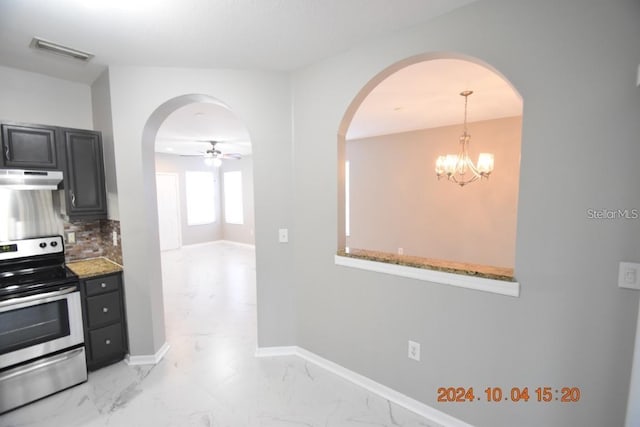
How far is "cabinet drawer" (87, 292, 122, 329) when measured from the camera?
2.34 m

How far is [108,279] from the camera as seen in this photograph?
242 centimetres

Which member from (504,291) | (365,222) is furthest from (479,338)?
(365,222)

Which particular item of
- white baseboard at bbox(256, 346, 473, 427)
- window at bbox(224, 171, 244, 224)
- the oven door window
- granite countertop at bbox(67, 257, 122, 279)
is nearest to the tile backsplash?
granite countertop at bbox(67, 257, 122, 279)

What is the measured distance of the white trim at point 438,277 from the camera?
5.20 feet

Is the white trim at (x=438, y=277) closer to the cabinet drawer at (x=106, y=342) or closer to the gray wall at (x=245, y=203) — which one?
the cabinet drawer at (x=106, y=342)

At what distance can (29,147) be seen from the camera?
2229 mm

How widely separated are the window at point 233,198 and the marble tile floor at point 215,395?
5229 millimetres

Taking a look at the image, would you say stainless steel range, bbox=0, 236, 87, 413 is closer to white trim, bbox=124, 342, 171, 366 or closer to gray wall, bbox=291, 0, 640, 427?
white trim, bbox=124, 342, 171, 366

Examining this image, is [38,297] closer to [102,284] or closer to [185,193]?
[102,284]

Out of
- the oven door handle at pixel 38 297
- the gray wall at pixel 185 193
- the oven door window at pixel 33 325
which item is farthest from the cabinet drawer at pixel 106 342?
the gray wall at pixel 185 193

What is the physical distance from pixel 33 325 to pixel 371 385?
8.41 feet

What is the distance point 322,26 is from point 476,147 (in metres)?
3.52

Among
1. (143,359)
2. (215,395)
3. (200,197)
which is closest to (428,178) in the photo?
(215,395)

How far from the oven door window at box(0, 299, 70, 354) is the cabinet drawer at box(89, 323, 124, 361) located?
22cm
